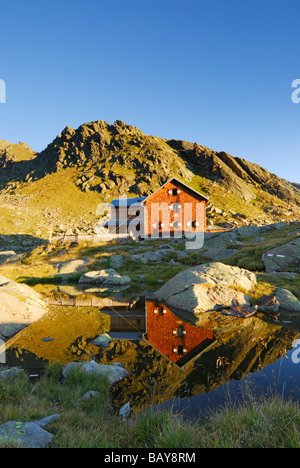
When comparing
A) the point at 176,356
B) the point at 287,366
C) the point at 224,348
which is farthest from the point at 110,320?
the point at 287,366

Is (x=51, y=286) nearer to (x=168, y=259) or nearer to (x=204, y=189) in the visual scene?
(x=168, y=259)

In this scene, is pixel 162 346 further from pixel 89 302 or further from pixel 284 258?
pixel 284 258

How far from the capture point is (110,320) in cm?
1267

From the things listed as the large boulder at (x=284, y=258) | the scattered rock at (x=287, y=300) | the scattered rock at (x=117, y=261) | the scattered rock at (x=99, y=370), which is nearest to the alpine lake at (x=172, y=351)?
the scattered rock at (x=99, y=370)

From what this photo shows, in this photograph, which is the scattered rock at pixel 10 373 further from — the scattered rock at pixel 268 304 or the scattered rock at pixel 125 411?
the scattered rock at pixel 268 304

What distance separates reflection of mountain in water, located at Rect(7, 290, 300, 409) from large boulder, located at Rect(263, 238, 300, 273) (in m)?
8.76

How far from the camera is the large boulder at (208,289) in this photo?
13656 millimetres

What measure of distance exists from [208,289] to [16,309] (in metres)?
9.92

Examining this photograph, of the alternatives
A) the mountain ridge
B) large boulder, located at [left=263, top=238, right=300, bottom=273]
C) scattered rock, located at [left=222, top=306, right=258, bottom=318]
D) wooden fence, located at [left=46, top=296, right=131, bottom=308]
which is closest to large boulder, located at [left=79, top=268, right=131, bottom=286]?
wooden fence, located at [left=46, top=296, right=131, bottom=308]

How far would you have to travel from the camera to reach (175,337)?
10258 mm

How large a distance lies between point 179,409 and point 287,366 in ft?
13.6

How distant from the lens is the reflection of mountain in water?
6977 millimetres

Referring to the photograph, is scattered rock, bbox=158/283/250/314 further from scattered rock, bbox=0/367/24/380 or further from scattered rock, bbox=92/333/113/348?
scattered rock, bbox=0/367/24/380

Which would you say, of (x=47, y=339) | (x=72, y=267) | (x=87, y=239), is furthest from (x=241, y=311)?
(x=87, y=239)
